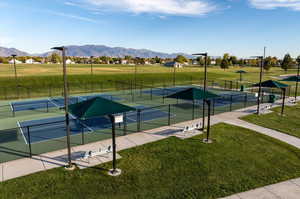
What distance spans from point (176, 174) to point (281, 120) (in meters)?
14.2

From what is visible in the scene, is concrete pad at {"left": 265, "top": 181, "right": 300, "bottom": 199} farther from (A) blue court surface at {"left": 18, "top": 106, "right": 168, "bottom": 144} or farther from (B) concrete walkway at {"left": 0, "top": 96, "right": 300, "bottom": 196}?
(A) blue court surface at {"left": 18, "top": 106, "right": 168, "bottom": 144}

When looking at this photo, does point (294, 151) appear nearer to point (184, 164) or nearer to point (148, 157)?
point (184, 164)

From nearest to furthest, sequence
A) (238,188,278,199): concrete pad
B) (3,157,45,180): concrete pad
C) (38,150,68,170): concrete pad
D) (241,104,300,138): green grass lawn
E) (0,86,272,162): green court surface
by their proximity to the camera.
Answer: (238,188,278,199): concrete pad < (3,157,45,180): concrete pad < (38,150,68,170): concrete pad < (0,86,272,162): green court surface < (241,104,300,138): green grass lawn

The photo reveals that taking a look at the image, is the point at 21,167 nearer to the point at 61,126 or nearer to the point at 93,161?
the point at 93,161

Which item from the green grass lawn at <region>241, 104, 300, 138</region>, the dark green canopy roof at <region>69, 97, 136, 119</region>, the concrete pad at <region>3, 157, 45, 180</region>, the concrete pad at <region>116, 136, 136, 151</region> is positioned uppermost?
the dark green canopy roof at <region>69, 97, 136, 119</region>

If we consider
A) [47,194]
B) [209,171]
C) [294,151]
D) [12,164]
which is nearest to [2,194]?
[47,194]

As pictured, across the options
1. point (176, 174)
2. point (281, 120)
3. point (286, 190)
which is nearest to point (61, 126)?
point (176, 174)

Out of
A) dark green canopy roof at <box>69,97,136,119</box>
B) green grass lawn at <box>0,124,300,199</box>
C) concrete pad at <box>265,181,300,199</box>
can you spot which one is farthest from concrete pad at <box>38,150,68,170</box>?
concrete pad at <box>265,181,300,199</box>

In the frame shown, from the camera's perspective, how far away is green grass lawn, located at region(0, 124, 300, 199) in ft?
27.4

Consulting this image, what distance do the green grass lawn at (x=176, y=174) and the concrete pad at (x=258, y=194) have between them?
260 millimetres

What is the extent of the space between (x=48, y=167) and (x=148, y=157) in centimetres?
514

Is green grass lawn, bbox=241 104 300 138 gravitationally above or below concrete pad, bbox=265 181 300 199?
above

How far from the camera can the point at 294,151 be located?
12.2 meters

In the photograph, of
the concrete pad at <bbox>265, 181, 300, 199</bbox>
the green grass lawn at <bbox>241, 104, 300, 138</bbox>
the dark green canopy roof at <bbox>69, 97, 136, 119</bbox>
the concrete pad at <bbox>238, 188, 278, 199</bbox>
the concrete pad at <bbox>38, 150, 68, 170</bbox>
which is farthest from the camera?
the green grass lawn at <bbox>241, 104, 300, 138</bbox>
